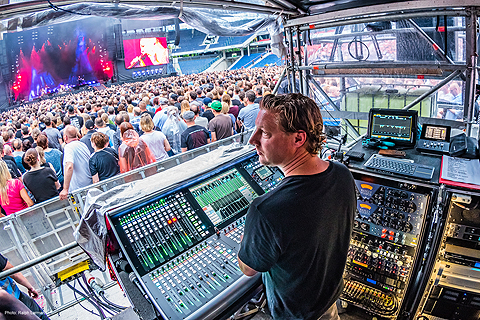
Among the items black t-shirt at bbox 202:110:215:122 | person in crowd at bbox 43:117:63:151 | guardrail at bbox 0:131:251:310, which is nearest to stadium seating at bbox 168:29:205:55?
person in crowd at bbox 43:117:63:151

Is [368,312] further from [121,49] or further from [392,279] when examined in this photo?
[121,49]

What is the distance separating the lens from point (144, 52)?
27.1 meters

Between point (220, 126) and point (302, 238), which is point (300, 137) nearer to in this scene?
point (302, 238)

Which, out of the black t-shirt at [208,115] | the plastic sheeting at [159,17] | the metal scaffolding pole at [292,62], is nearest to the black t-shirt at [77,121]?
the black t-shirt at [208,115]

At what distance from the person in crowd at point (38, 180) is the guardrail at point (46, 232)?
2.04 ft

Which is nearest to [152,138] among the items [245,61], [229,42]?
[245,61]

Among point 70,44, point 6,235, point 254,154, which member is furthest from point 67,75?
point 254,154

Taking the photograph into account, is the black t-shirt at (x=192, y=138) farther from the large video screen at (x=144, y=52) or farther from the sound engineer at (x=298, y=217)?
the large video screen at (x=144, y=52)

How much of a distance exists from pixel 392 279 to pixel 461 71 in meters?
2.07

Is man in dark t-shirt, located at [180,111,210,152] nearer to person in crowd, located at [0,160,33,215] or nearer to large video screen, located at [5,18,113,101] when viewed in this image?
person in crowd, located at [0,160,33,215]

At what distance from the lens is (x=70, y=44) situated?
2319cm

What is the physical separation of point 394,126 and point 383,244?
1.08 m

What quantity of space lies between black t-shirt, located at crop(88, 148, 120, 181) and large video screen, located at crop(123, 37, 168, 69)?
25.7 metres

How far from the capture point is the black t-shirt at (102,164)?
381 centimetres
